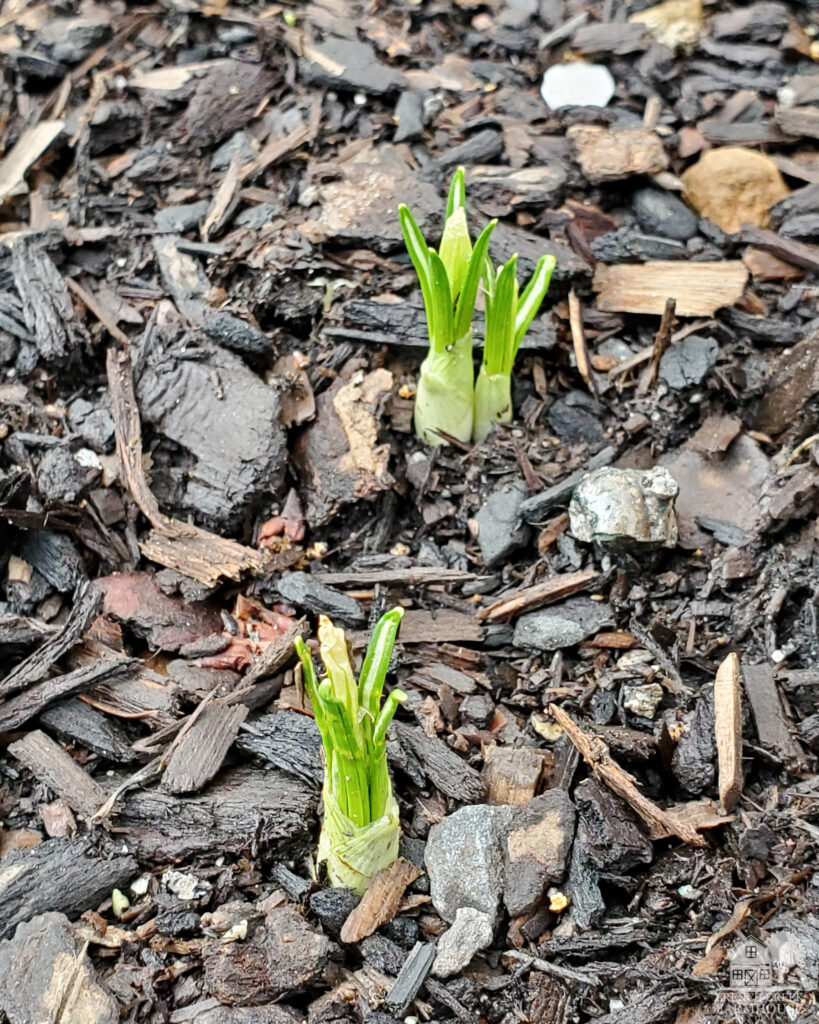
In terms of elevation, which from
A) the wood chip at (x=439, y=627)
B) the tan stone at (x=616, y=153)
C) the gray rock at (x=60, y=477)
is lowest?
the wood chip at (x=439, y=627)

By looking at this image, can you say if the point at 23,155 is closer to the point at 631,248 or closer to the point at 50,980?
the point at 631,248

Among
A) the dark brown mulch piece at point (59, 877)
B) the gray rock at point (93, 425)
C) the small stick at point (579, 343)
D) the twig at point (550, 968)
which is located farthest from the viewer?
the small stick at point (579, 343)

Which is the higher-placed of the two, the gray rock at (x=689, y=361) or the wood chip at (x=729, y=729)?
the gray rock at (x=689, y=361)

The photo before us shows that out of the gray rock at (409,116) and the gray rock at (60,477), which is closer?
the gray rock at (60,477)

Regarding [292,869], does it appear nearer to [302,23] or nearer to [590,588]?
[590,588]

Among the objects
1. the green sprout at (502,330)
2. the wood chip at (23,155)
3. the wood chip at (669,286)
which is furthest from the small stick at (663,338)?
the wood chip at (23,155)

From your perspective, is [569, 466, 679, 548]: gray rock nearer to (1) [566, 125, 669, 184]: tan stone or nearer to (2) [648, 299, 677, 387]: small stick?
(2) [648, 299, 677, 387]: small stick

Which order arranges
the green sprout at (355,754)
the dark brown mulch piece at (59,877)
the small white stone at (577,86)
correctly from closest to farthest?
the green sprout at (355,754) < the dark brown mulch piece at (59,877) < the small white stone at (577,86)

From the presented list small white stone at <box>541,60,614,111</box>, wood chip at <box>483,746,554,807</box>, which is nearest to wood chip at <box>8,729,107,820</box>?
wood chip at <box>483,746,554,807</box>

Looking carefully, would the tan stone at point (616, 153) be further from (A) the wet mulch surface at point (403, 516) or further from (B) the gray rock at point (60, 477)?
(B) the gray rock at point (60, 477)

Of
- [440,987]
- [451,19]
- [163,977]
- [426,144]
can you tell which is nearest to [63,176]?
[426,144]
